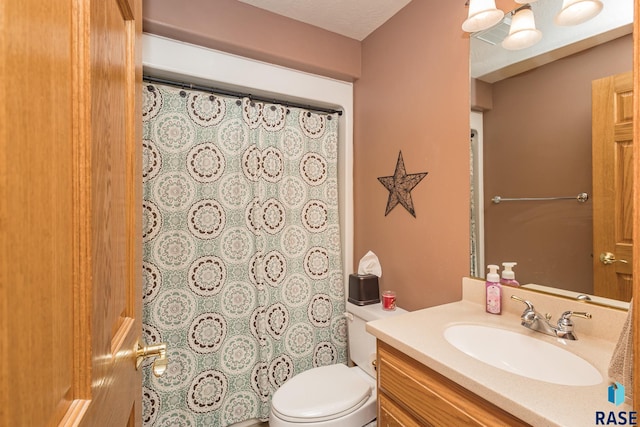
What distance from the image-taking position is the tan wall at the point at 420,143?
1.41 m

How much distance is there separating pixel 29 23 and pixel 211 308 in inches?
60.7

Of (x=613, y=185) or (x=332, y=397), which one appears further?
(x=332, y=397)

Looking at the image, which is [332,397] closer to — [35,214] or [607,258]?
[607,258]

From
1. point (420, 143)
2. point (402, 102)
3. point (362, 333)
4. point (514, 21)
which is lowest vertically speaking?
point (362, 333)

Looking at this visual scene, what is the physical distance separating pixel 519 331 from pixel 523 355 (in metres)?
0.07

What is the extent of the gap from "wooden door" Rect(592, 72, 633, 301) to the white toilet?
0.91 metres

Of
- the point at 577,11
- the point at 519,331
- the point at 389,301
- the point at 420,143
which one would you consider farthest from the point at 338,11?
the point at 519,331

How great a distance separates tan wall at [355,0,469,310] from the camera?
1407 mm

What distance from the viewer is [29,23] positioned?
0.98 feet

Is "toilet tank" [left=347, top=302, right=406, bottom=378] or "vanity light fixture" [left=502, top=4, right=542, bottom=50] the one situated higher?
"vanity light fixture" [left=502, top=4, right=542, bottom=50]

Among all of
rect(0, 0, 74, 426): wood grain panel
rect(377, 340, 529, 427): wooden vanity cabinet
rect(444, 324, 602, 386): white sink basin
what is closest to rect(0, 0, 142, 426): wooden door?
rect(0, 0, 74, 426): wood grain panel

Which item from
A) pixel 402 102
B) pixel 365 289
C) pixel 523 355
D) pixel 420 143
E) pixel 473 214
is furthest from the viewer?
pixel 365 289

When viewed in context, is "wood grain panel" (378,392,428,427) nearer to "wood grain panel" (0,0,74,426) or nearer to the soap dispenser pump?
the soap dispenser pump

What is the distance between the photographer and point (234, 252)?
67.7 inches
